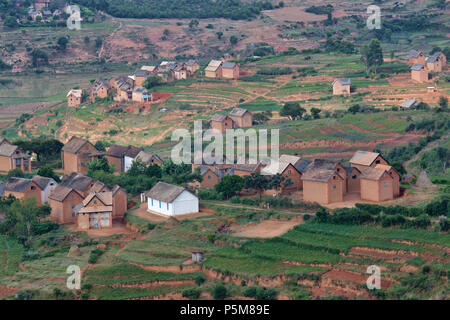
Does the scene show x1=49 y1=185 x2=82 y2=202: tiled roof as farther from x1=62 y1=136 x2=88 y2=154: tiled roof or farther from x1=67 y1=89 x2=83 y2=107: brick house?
x1=67 y1=89 x2=83 y2=107: brick house

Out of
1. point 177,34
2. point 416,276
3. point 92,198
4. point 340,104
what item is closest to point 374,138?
point 340,104

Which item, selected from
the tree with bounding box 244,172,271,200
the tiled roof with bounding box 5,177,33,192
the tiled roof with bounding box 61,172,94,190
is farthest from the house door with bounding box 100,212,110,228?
the tree with bounding box 244,172,271,200

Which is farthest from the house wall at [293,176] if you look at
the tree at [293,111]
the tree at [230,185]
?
the tree at [293,111]

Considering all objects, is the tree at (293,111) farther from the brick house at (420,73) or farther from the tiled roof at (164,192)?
the tiled roof at (164,192)
